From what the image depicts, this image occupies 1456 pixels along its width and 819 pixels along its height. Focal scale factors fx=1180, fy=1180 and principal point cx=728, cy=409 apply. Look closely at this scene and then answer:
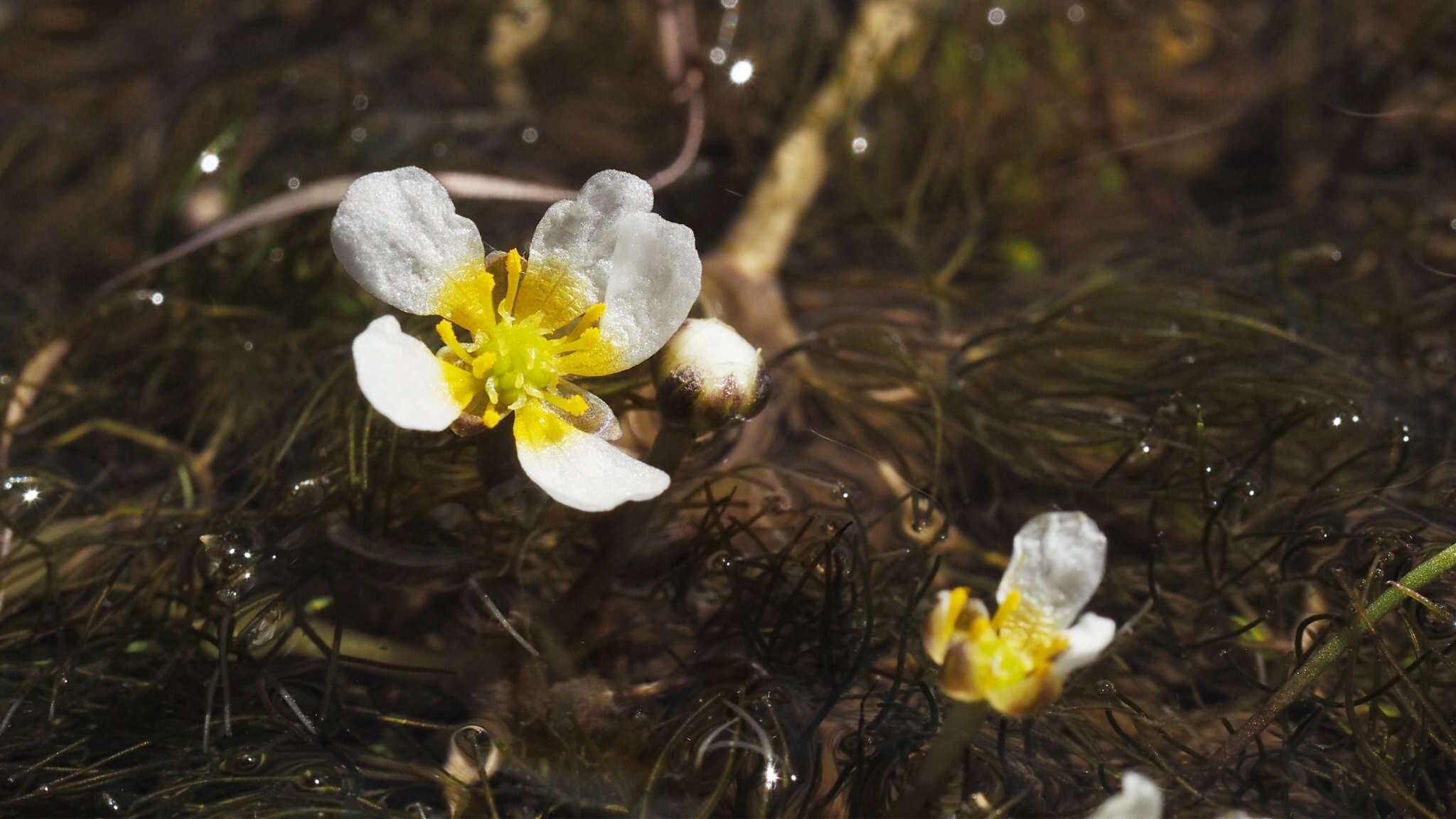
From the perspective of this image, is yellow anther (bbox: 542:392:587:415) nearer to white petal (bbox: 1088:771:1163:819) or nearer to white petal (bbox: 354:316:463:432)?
white petal (bbox: 354:316:463:432)

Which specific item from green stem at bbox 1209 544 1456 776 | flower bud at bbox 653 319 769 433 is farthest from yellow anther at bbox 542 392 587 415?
green stem at bbox 1209 544 1456 776

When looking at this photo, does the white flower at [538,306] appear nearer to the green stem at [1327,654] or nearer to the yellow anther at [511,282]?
the yellow anther at [511,282]

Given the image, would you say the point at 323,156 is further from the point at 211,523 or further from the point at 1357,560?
the point at 1357,560

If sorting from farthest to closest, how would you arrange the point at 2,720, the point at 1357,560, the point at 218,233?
the point at 218,233
the point at 1357,560
the point at 2,720

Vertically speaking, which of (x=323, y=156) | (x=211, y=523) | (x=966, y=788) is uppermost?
(x=323, y=156)

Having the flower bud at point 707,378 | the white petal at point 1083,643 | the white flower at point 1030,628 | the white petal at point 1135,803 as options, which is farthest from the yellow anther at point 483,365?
→ the white petal at point 1135,803

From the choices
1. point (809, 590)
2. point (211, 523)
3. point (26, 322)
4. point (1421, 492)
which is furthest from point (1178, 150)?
point (26, 322)

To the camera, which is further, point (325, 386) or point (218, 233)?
point (218, 233)
